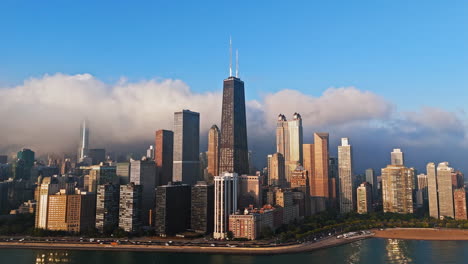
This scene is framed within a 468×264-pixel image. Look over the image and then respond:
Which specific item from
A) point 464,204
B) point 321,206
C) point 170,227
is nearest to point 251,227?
point 170,227

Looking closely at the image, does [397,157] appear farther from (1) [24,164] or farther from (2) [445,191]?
(1) [24,164]

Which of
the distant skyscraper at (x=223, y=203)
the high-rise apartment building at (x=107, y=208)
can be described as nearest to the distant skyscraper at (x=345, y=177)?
the distant skyscraper at (x=223, y=203)

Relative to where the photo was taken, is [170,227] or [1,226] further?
[1,226]

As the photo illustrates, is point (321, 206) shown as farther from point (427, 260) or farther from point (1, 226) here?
point (1, 226)

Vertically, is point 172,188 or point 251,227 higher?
point 172,188

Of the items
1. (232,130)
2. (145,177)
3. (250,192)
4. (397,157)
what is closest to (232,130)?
(232,130)

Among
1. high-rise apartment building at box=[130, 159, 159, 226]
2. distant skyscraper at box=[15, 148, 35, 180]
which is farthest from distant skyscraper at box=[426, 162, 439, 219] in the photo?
distant skyscraper at box=[15, 148, 35, 180]

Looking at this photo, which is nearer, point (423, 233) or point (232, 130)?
point (423, 233)
